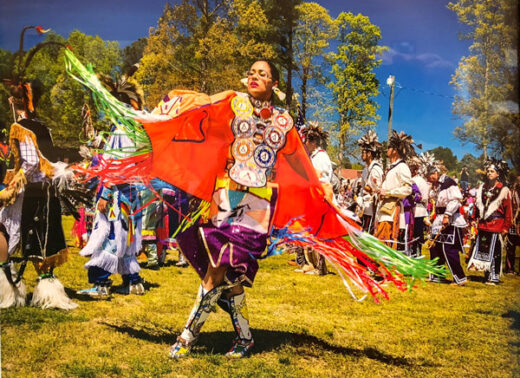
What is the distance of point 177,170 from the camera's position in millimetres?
2990

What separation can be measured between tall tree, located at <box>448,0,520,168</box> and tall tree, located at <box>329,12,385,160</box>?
2.05 feet

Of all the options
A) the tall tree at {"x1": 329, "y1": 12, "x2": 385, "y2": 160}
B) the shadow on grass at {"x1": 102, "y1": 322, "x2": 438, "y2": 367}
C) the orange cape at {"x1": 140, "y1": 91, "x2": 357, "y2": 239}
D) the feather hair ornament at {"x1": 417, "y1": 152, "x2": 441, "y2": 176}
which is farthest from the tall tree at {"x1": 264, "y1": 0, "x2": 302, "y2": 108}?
the feather hair ornament at {"x1": 417, "y1": 152, "x2": 441, "y2": 176}

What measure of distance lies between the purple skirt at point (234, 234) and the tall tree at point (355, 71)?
99 centimetres

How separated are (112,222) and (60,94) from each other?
151 cm

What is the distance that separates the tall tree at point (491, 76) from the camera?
128 inches

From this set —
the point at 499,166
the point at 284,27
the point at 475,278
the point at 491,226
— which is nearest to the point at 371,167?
the point at 499,166

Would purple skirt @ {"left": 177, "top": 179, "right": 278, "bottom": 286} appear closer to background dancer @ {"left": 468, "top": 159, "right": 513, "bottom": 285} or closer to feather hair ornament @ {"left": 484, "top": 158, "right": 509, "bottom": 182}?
feather hair ornament @ {"left": 484, "top": 158, "right": 509, "bottom": 182}

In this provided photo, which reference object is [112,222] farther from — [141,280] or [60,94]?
[60,94]

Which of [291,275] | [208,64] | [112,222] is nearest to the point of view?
[208,64]

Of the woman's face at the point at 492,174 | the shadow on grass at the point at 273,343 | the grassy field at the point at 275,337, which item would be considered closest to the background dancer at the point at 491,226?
the woman's face at the point at 492,174

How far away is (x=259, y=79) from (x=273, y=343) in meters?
1.81

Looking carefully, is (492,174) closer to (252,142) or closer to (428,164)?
(428,164)

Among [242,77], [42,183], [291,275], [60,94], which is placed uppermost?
[242,77]

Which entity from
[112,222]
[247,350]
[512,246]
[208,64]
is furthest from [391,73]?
[512,246]
